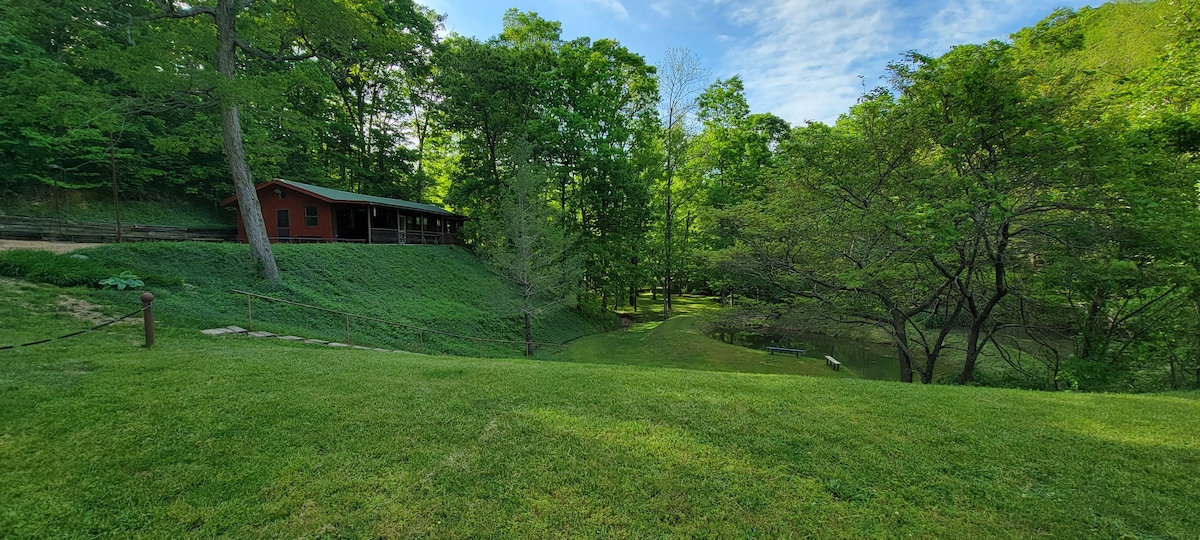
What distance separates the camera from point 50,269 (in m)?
9.14

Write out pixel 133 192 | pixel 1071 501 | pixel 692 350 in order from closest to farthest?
pixel 1071 501
pixel 692 350
pixel 133 192

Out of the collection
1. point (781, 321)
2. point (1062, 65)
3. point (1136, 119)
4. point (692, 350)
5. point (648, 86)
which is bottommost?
point (692, 350)

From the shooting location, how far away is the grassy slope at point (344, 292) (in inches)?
406

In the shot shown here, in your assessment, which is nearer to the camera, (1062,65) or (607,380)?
(607,380)

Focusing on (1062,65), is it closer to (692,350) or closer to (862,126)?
(862,126)

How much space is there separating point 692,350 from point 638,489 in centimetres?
1442

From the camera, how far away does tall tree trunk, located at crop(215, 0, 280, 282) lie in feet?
35.2

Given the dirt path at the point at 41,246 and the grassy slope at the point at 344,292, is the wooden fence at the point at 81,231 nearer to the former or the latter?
the dirt path at the point at 41,246

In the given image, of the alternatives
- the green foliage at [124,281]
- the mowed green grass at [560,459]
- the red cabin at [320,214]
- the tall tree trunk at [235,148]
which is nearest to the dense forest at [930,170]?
the tall tree trunk at [235,148]

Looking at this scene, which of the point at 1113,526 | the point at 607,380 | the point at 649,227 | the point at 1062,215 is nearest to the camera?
the point at 1113,526

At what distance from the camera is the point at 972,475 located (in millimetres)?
3201

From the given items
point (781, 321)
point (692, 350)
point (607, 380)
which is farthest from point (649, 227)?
point (607, 380)

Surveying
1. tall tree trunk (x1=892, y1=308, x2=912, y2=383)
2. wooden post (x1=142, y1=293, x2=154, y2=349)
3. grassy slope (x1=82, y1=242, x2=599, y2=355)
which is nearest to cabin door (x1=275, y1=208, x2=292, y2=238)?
grassy slope (x1=82, y1=242, x2=599, y2=355)

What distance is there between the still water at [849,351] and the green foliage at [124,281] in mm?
20808
